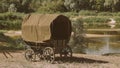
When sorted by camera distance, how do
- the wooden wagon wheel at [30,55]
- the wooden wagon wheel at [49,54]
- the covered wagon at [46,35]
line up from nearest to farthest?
the wooden wagon wheel at [49,54], the covered wagon at [46,35], the wooden wagon wheel at [30,55]

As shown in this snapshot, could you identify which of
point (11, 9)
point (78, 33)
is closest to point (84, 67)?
point (78, 33)

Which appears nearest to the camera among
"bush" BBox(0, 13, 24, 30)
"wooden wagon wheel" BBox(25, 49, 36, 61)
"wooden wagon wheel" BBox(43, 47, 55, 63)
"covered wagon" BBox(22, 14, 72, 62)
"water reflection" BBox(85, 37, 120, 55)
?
"wooden wagon wheel" BBox(43, 47, 55, 63)

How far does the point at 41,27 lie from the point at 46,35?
631 mm

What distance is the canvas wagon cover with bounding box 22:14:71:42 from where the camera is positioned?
19.3m

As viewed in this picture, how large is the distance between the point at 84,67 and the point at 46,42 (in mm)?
2713

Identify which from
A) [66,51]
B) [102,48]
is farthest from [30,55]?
[102,48]

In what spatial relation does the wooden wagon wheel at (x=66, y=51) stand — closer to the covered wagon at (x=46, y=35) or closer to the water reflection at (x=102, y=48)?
the covered wagon at (x=46, y=35)

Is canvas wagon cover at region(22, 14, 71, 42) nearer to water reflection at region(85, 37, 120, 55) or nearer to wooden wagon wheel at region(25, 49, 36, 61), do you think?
wooden wagon wheel at region(25, 49, 36, 61)

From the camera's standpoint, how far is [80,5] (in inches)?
3465

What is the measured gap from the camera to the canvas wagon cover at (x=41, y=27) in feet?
63.5

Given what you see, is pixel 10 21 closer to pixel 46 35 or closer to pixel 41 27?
pixel 41 27

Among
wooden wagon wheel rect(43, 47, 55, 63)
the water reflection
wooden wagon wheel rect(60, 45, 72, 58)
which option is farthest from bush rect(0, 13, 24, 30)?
wooden wagon wheel rect(43, 47, 55, 63)

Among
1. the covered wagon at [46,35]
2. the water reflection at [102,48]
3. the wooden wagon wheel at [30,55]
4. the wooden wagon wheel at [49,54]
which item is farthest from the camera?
the water reflection at [102,48]

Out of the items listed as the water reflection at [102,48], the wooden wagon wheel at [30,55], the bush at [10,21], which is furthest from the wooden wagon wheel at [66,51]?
the bush at [10,21]
